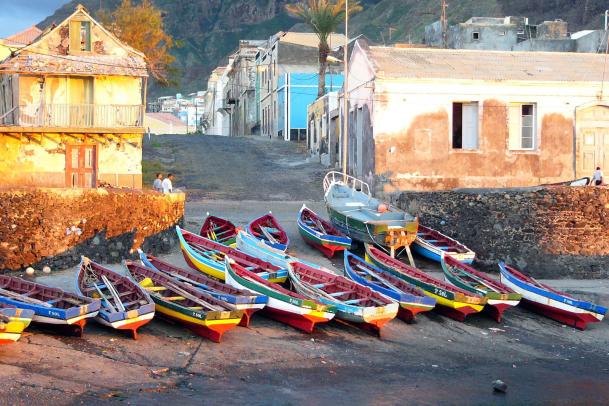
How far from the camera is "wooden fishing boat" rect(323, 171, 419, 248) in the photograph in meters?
23.7

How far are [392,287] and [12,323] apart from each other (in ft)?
29.6

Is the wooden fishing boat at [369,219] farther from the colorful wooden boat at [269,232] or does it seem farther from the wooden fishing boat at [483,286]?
the colorful wooden boat at [269,232]

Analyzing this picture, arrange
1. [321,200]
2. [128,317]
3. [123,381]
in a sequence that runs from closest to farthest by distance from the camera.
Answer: [123,381] < [128,317] < [321,200]

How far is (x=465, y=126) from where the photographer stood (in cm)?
3167

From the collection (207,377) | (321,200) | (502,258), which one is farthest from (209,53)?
(207,377)

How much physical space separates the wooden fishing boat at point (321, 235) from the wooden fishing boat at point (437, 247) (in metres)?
2.14

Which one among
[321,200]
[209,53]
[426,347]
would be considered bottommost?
[426,347]

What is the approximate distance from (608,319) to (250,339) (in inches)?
380

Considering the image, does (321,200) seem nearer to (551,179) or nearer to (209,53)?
(551,179)

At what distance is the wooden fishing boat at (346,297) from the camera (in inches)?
698

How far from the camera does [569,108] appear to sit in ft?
105

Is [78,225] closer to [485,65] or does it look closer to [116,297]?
[116,297]

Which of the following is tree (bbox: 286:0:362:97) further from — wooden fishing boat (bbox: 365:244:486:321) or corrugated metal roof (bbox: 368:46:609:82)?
wooden fishing boat (bbox: 365:244:486:321)

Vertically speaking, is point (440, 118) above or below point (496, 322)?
above
